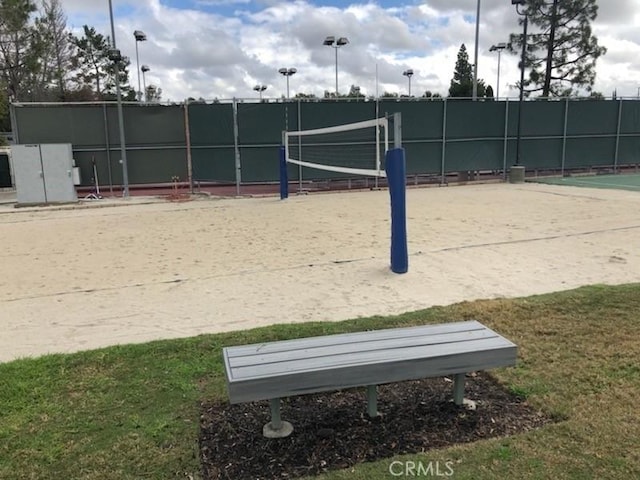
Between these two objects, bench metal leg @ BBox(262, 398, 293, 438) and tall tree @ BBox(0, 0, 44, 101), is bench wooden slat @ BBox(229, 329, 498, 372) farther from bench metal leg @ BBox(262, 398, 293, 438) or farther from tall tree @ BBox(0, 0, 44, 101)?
tall tree @ BBox(0, 0, 44, 101)

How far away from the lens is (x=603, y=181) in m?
18.2

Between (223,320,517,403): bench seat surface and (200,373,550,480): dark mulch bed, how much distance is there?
292 mm

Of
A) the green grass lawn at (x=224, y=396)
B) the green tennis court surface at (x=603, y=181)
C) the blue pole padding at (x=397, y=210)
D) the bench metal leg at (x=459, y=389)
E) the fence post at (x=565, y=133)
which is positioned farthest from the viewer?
the fence post at (x=565, y=133)

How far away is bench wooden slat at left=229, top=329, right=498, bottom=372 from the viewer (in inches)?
114

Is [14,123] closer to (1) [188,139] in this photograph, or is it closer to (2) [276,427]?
(1) [188,139]

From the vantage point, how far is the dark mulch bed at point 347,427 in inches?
105

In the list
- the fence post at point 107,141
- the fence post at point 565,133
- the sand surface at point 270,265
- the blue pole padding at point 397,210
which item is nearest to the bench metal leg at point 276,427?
the sand surface at point 270,265

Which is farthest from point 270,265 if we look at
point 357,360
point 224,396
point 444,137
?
point 444,137

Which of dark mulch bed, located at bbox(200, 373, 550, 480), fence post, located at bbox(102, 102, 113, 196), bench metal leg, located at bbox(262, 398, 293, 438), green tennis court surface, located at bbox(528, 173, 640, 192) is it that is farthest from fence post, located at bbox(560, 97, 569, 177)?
bench metal leg, located at bbox(262, 398, 293, 438)

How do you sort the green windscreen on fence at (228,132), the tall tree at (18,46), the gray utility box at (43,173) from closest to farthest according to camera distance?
the gray utility box at (43,173) < the green windscreen on fence at (228,132) < the tall tree at (18,46)

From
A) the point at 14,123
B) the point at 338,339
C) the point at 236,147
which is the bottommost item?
the point at 338,339

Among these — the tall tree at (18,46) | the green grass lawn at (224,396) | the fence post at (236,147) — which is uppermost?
the tall tree at (18,46)

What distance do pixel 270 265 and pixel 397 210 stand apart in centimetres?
178

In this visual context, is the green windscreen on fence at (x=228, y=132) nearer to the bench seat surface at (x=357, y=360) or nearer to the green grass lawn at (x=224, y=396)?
the green grass lawn at (x=224, y=396)
